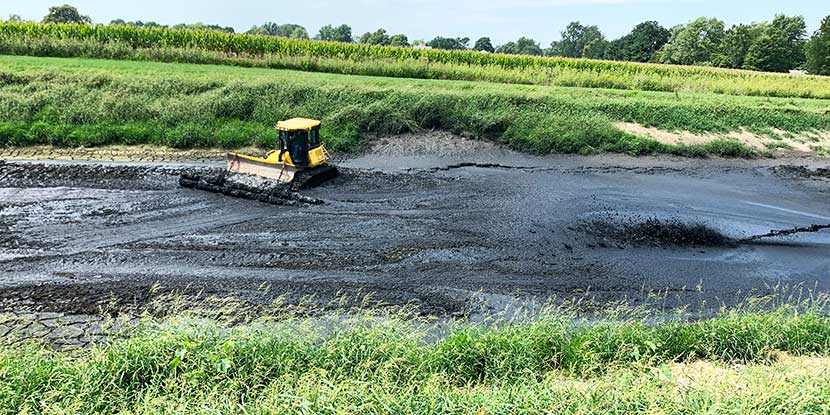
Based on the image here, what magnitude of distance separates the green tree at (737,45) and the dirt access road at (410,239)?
6381 centimetres

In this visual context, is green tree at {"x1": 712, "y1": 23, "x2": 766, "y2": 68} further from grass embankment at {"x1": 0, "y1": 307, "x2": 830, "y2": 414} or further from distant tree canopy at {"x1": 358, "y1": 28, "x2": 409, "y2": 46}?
grass embankment at {"x1": 0, "y1": 307, "x2": 830, "y2": 414}

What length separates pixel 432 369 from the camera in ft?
20.0

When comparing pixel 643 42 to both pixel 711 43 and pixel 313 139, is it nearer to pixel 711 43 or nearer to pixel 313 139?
pixel 711 43

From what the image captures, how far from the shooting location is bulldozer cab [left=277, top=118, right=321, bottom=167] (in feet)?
44.0

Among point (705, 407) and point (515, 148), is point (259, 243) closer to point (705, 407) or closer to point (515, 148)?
point (705, 407)

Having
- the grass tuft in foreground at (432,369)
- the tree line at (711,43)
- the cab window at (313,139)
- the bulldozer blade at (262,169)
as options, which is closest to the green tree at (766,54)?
the tree line at (711,43)

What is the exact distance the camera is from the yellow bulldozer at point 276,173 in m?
13.0

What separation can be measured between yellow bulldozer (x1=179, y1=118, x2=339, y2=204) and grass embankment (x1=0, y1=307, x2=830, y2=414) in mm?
6034

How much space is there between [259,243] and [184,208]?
289cm

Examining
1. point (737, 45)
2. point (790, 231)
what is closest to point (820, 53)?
point (737, 45)

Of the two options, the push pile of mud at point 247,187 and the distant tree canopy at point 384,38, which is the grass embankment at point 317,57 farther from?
the distant tree canopy at point 384,38

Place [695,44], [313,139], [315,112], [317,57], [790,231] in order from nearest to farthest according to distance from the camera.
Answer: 1. [790,231]
2. [313,139]
3. [315,112]
4. [317,57]
5. [695,44]

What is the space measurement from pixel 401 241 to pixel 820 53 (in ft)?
245

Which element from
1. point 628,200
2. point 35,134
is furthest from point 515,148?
point 35,134
